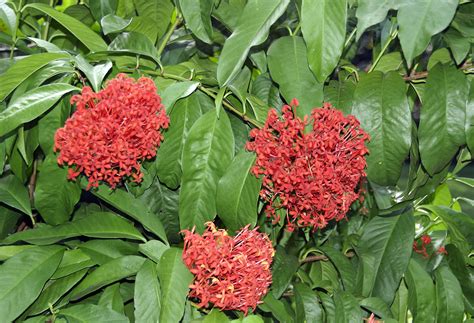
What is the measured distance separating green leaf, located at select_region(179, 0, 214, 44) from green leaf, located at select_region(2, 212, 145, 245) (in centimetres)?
39

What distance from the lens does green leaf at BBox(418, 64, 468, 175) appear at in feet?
4.99

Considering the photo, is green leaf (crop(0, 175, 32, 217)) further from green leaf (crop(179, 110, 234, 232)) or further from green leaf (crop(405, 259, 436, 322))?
green leaf (crop(405, 259, 436, 322))

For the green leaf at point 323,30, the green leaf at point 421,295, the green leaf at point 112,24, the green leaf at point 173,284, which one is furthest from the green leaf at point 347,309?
the green leaf at point 112,24

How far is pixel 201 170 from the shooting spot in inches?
54.9

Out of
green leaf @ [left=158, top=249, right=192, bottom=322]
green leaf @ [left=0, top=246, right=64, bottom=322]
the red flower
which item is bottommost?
green leaf @ [left=0, top=246, right=64, bottom=322]

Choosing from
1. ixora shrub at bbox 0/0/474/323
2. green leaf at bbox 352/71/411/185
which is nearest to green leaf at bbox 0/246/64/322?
ixora shrub at bbox 0/0/474/323

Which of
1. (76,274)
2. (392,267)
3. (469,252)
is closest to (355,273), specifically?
(392,267)

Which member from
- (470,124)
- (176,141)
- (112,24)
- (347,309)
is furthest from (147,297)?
(470,124)

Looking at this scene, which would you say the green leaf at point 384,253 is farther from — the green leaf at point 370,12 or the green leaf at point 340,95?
the green leaf at point 370,12

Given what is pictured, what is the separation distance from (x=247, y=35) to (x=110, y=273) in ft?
1.61

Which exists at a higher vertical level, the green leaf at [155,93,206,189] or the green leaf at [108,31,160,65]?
the green leaf at [108,31,160,65]

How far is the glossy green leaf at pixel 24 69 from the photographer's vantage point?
134cm

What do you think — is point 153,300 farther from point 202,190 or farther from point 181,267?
point 202,190

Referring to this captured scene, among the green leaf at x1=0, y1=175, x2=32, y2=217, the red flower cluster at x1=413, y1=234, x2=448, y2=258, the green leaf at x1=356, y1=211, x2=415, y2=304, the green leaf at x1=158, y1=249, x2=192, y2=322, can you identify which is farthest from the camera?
the red flower cluster at x1=413, y1=234, x2=448, y2=258
